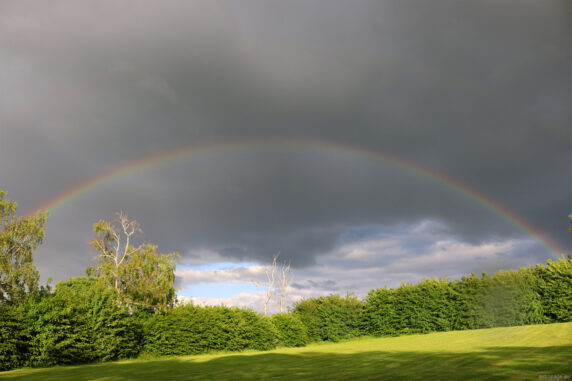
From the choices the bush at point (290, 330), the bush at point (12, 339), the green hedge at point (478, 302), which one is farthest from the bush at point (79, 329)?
the green hedge at point (478, 302)

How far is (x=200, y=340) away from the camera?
28.8 metres

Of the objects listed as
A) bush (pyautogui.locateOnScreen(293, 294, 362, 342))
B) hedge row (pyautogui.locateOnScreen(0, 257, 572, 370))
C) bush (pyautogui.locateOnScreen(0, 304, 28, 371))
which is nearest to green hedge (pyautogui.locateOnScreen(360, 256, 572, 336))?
hedge row (pyautogui.locateOnScreen(0, 257, 572, 370))

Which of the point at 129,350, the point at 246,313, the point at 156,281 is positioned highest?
the point at 156,281

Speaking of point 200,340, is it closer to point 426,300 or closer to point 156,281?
point 156,281

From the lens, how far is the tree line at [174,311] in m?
21.8

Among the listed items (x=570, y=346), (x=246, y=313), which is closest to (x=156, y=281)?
(x=246, y=313)

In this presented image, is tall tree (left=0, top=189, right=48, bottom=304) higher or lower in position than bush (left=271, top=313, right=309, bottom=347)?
higher

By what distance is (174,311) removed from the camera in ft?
95.3

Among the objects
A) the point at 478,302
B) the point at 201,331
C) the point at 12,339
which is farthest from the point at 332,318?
the point at 12,339

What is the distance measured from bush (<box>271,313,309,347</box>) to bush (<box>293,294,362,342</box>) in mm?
1987

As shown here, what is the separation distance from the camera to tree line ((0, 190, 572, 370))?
859 inches

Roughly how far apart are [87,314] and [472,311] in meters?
28.5

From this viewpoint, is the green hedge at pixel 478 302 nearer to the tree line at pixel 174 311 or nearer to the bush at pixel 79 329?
the tree line at pixel 174 311

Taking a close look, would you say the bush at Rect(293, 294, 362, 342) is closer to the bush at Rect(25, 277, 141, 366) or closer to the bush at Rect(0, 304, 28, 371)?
the bush at Rect(25, 277, 141, 366)
